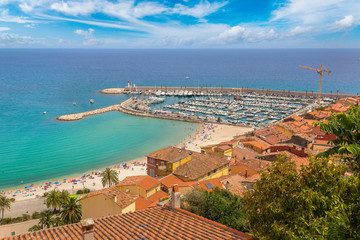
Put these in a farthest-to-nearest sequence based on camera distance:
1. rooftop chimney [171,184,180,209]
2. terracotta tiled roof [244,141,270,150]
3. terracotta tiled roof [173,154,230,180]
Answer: terracotta tiled roof [244,141,270,150], terracotta tiled roof [173,154,230,180], rooftop chimney [171,184,180,209]

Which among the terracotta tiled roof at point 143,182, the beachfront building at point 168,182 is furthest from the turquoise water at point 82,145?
the beachfront building at point 168,182

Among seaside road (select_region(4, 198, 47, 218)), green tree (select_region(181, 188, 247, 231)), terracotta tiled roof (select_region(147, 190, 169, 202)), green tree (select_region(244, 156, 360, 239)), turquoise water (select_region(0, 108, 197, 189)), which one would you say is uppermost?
green tree (select_region(244, 156, 360, 239))

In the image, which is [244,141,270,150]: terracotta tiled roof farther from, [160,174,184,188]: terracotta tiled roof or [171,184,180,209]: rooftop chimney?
[171,184,180,209]: rooftop chimney

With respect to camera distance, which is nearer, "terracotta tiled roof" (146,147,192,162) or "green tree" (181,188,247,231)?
"green tree" (181,188,247,231)

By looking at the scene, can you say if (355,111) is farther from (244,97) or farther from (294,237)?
(244,97)

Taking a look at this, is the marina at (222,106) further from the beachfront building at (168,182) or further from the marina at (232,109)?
the beachfront building at (168,182)

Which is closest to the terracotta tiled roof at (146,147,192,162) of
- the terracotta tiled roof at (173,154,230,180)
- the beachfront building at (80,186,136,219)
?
the terracotta tiled roof at (173,154,230,180)

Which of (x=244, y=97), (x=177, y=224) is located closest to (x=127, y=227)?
(x=177, y=224)
